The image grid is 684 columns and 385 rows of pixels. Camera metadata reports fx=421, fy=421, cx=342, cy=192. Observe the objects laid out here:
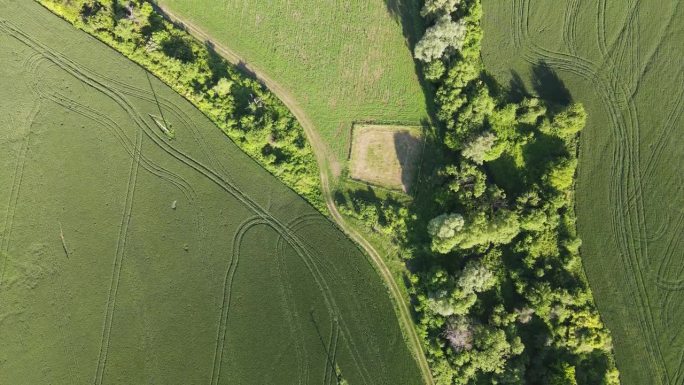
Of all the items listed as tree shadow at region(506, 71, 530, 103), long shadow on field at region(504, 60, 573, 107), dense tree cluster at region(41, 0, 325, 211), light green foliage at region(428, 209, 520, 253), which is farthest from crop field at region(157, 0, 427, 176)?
light green foliage at region(428, 209, 520, 253)

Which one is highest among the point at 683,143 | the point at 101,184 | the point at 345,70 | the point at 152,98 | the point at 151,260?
the point at 683,143

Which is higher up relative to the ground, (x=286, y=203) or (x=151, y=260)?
(x=286, y=203)

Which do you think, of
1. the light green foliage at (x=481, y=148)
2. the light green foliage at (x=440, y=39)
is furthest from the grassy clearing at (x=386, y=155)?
the light green foliage at (x=440, y=39)

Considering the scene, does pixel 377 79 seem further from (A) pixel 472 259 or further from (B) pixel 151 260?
(B) pixel 151 260

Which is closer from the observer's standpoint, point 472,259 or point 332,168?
point 472,259

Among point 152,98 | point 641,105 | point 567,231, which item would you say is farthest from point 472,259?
point 152,98

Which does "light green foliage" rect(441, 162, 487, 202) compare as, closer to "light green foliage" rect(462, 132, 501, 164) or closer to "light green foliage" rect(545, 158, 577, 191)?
"light green foliage" rect(462, 132, 501, 164)

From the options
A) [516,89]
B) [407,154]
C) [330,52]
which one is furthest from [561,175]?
[330,52]
